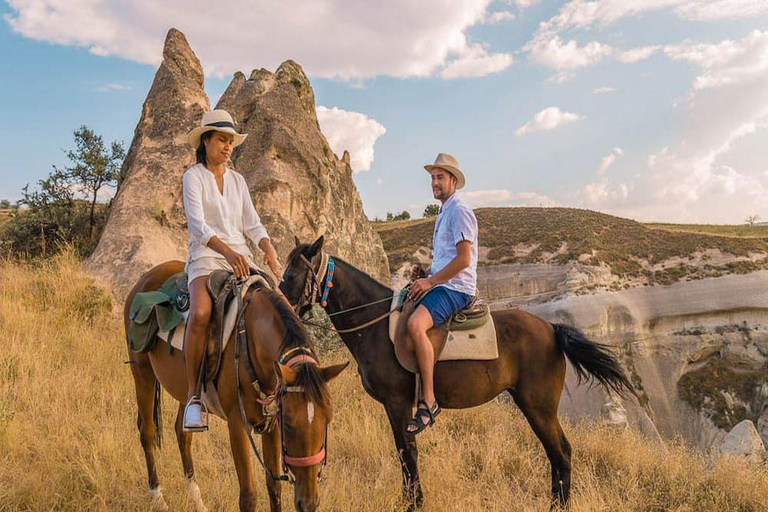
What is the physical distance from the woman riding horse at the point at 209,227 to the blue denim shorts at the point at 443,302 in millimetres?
1499

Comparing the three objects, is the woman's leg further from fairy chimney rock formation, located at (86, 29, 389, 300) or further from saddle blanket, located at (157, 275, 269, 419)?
fairy chimney rock formation, located at (86, 29, 389, 300)

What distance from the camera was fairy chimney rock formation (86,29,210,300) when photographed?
29.5 ft

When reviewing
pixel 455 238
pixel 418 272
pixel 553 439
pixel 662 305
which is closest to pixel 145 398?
pixel 418 272

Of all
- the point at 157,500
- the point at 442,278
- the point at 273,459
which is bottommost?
the point at 157,500

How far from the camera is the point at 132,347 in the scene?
→ 3773mm

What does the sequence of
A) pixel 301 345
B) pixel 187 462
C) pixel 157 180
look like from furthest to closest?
pixel 157 180, pixel 187 462, pixel 301 345

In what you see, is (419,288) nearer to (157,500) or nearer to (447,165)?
(447,165)

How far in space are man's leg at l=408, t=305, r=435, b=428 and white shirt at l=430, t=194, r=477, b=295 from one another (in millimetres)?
468

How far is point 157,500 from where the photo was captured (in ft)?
12.4

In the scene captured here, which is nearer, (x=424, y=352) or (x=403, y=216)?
(x=424, y=352)

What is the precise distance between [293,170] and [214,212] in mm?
8560

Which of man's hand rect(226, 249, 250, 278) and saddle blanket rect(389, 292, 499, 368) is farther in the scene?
saddle blanket rect(389, 292, 499, 368)

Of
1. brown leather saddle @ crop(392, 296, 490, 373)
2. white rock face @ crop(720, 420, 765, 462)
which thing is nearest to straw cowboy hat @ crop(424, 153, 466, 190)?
brown leather saddle @ crop(392, 296, 490, 373)

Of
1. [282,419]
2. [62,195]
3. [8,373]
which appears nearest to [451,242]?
[282,419]
